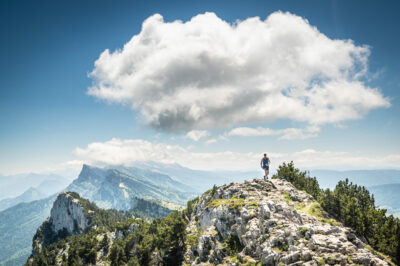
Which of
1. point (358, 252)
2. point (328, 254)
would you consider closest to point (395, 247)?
point (358, 252)

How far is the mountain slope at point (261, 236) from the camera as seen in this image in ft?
103

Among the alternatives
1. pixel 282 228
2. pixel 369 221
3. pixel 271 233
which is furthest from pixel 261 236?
pixel 369 221

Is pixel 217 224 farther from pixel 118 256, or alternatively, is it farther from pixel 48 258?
pixel 48 258

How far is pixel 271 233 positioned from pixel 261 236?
120 inches

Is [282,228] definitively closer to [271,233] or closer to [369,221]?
[271,233]

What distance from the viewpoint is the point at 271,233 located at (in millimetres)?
42219

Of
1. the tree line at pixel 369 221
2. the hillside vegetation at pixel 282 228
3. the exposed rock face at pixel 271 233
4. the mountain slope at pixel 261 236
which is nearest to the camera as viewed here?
the exposed rock face at pixel 271 233

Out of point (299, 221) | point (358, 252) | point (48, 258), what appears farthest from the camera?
point (48, 258)

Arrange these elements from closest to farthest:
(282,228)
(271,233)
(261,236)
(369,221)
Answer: (282,228)
(271,233)
(261,236)
(369,221)

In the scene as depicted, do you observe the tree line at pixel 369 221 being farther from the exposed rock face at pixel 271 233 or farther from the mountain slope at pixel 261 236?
the mountain slope at pixel 261 236

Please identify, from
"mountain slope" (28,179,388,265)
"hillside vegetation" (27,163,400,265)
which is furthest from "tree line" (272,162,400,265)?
"mountain slope" (28,179,388,265)

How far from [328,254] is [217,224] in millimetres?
37431

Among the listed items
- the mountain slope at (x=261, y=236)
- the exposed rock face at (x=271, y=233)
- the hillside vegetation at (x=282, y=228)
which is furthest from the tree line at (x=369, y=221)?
the mountain slope at (x=261, y=236)

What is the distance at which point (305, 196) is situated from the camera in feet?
216
